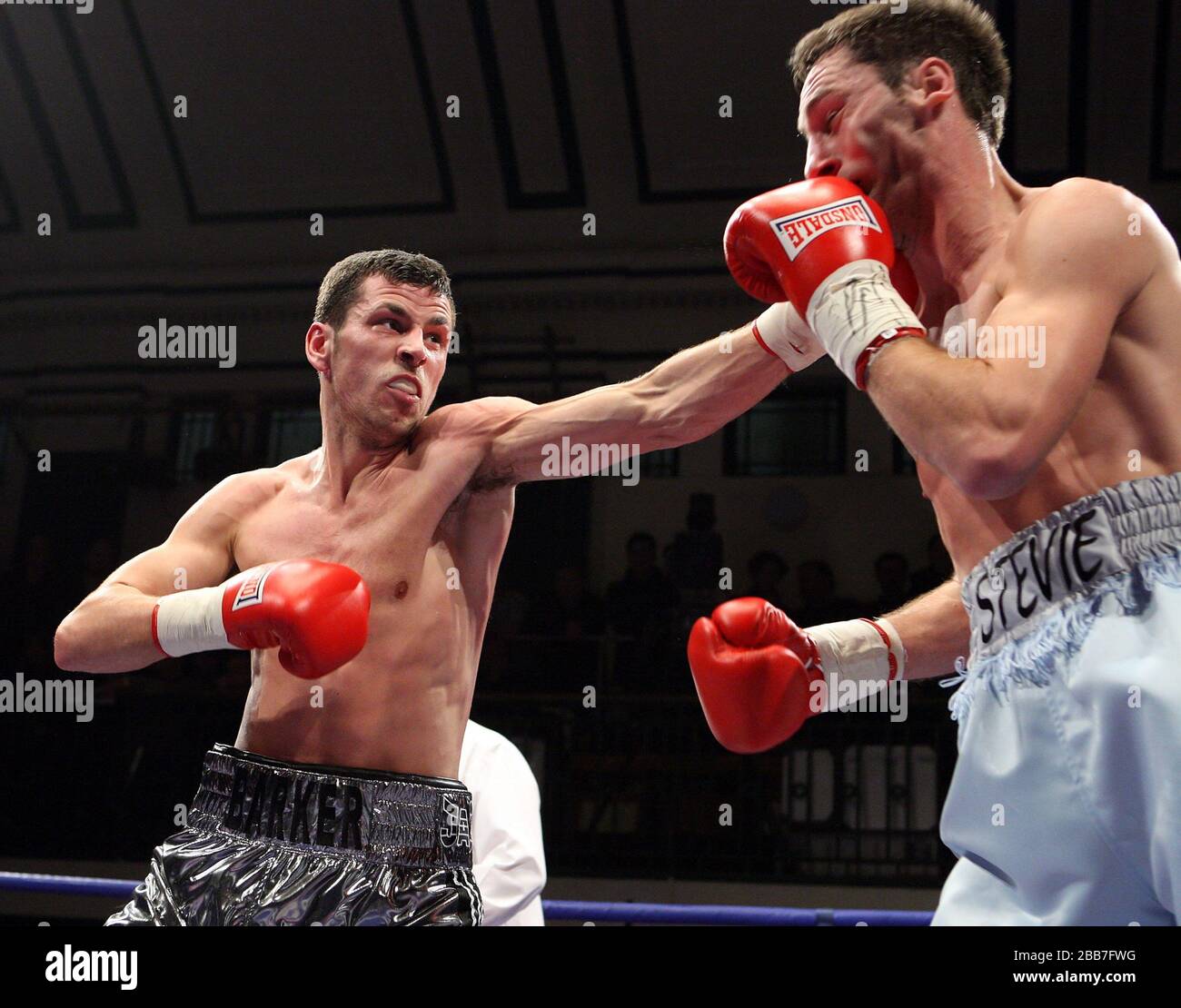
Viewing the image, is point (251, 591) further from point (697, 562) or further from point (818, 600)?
point (697, 562)

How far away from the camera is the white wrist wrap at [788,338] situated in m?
1.67

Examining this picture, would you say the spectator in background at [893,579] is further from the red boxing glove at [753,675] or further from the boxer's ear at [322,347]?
the red boxing glove at [753,675]

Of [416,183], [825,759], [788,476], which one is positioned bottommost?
[825,759]

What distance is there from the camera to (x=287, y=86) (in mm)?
6164

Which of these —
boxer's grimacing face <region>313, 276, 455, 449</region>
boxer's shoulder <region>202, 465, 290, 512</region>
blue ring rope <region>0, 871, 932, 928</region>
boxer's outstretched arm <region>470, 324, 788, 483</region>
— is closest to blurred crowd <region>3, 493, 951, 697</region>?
blue ring rope <region>0, 871, 932, 928</region>

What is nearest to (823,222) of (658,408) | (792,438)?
(658,408)

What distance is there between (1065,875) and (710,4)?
5073mm

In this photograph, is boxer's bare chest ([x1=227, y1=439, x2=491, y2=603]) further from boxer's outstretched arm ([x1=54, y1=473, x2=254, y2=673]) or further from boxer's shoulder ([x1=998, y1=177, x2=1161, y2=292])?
boxer's shoulder ([x1=998, y1=177, x2=1161, y2=292])

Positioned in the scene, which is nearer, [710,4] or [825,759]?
[825,759]

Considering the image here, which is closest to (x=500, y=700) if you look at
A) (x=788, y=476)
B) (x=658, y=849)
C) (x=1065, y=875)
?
(x=658, y=849)

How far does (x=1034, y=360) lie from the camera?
3.60 ft

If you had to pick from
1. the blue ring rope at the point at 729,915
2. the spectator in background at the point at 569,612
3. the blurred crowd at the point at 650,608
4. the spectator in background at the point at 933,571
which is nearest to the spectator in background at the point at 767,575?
the blurred crowd at the point at 650,608

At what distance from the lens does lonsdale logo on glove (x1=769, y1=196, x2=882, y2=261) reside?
1295mm

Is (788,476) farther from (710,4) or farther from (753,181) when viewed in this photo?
(710,4)
